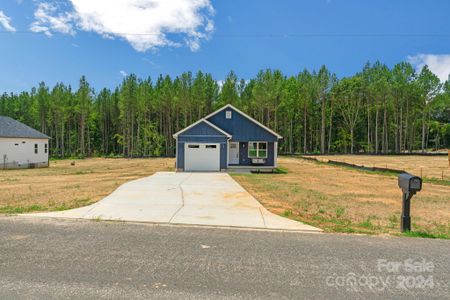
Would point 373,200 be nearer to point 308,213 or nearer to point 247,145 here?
point 308,213

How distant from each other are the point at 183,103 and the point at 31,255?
4589 centimetres

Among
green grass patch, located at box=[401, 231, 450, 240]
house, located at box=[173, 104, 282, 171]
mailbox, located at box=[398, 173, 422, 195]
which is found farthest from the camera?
house, located at box=[173, 104, 282, 171]

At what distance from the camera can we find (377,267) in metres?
4.07

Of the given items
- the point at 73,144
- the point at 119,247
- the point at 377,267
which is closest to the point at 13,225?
the point at 119,247

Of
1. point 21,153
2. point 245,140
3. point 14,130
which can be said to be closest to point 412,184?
point 245,140

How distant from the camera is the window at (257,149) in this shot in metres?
23.8

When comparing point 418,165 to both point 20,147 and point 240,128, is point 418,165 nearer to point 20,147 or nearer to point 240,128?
point 240,128

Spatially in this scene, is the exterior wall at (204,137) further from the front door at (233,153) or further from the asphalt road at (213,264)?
the asphalt road at (213,264)

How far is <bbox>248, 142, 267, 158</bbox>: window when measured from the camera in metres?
23.8

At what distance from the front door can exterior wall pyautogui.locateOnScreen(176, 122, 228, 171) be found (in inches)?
73.2

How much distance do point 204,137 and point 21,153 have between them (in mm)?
18861

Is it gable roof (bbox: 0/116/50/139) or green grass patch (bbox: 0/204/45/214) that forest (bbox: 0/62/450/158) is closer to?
gable roof (bbox: 0/116/50/139)

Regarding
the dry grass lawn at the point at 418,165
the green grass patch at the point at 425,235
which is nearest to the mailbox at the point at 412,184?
the green grass patch at the point at 425,235

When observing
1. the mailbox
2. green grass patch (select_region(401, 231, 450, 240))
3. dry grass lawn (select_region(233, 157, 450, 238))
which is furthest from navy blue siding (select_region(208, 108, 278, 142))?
green grass patch (select_region(401, 231, 450, 240))
